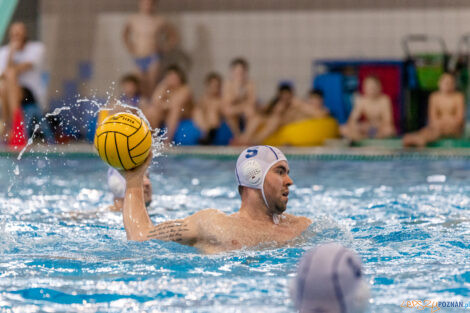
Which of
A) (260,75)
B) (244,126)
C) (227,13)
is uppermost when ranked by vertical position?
(227,13)

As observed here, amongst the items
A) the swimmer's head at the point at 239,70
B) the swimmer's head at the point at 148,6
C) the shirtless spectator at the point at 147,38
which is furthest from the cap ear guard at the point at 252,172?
the swimmer's head at the point at 148,6

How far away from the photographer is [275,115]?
10.5m

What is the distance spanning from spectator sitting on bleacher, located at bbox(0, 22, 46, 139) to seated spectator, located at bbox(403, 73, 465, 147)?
17.5ft

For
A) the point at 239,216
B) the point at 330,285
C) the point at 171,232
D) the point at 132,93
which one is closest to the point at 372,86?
the point at 132,93

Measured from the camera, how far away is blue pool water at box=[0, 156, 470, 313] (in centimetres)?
317

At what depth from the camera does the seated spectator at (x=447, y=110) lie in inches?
396

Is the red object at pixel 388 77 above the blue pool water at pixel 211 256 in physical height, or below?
above

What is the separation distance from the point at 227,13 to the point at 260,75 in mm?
1204

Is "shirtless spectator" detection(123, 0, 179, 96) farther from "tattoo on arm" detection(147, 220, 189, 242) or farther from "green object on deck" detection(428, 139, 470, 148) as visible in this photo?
"tattoo on arm" detection(147, 220, 189, 242)

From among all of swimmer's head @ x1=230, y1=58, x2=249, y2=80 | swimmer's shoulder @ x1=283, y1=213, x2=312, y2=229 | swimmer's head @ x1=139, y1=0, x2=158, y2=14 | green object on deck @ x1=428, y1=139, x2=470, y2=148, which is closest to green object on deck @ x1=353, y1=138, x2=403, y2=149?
green object on deck @ x1=428, y1=139, x2=470, y2=148

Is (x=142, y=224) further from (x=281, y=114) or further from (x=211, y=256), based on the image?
(x=281, y=114)

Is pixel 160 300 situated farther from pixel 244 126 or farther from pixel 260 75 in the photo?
pixel 260 75

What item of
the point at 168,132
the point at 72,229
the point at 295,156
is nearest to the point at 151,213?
the point at 72,229

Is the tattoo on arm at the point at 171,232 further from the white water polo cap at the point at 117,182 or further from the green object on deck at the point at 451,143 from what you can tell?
the green object on deck at the point at 451,143
